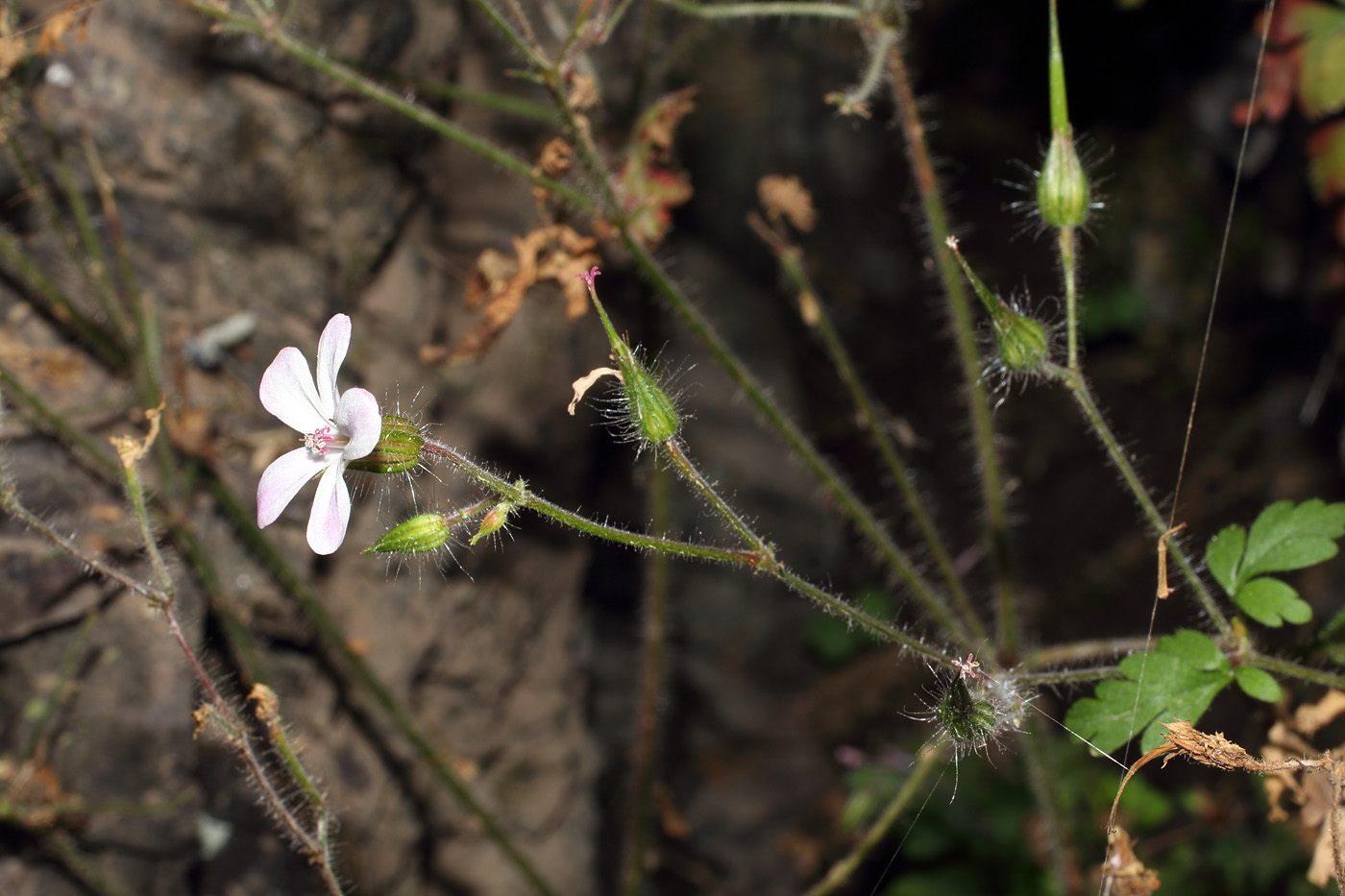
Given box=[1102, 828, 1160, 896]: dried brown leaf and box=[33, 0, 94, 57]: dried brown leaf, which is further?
box=[33, 0, 94, 57]: dried brown leaf

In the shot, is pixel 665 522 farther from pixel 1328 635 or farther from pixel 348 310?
pixel 1328 635

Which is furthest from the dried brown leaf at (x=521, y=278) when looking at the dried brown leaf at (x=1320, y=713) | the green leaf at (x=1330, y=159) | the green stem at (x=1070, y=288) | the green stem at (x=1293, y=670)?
the green leaf at (x=1330, y=159)

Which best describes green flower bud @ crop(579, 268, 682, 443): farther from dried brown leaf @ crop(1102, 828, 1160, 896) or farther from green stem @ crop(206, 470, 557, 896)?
green stem @ crop(206, 470, 557, 896)

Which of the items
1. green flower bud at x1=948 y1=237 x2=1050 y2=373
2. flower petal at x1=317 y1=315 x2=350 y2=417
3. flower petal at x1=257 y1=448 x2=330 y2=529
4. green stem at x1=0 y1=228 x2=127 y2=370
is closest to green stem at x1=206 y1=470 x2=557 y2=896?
green stem at x1=0 y1=228 x2=127 y2=370

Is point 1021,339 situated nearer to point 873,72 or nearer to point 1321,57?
point 873,72

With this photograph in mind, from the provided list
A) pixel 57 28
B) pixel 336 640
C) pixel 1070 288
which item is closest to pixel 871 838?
pixel 1070 288

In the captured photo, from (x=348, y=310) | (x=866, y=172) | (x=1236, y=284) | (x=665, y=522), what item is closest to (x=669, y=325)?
(x=665, y=522)

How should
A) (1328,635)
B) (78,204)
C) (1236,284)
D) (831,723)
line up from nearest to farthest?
(1328,635) → (78,204) → (1236,284) → (831,723)

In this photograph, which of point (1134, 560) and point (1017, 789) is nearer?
point (1017, 789)
